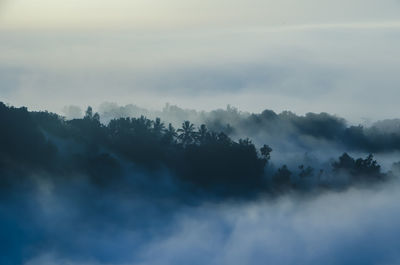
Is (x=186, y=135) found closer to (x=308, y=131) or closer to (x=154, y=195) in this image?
(x=154, y=195)

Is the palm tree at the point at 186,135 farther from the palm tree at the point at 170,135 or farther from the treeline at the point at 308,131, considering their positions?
the treeline at the point at 308,131

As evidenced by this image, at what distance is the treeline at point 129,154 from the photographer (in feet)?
266

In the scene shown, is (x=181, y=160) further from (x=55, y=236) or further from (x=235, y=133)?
(x=235, y=133)

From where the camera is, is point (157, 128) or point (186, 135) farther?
point (157, 128)

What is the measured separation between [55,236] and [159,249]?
1392cm

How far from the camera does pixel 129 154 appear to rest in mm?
91125

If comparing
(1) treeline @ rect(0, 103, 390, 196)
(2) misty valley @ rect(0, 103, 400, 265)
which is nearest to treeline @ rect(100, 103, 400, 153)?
(2) misty valley @ rect(0, 103, 400, 265)

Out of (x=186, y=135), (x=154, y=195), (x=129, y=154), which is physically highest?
(x=186, y=135)

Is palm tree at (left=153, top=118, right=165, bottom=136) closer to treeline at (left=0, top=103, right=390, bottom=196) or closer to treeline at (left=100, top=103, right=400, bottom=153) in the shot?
treeline at (left=0, top=103, right=390, bottom=196)

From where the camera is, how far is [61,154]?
8462 cm

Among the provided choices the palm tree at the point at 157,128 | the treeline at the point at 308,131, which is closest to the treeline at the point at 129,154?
the palm tree at the point at 157,128

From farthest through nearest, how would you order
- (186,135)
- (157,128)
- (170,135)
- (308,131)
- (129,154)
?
(308,131) < (157,128) < (186,135) < (170,135) < (129,154)

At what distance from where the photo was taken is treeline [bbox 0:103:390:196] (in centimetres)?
8106

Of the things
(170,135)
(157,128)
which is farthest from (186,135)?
(157,128)
